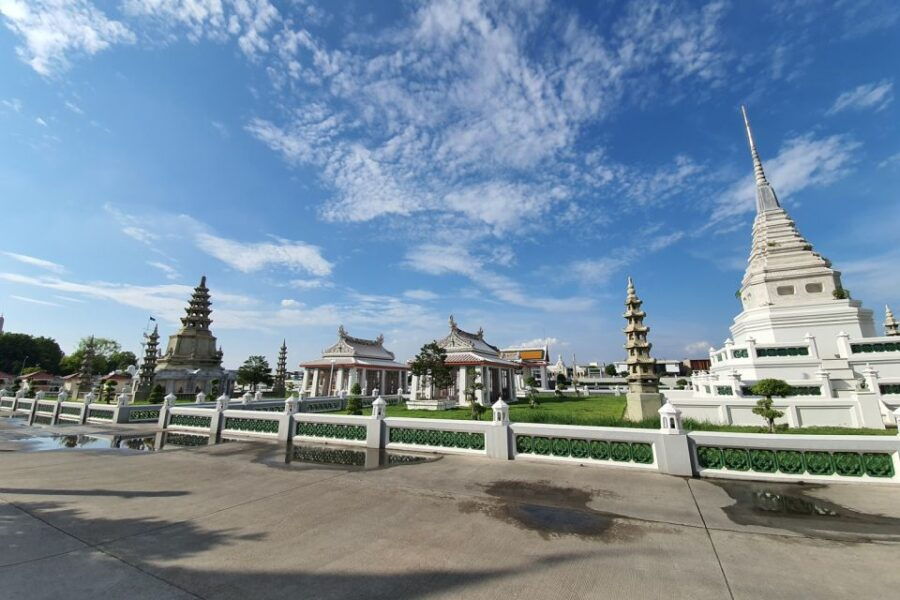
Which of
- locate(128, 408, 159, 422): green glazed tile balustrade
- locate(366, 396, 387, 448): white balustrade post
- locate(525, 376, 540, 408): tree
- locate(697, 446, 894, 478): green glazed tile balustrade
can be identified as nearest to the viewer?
locate(697, 446, 894, 478): green glazed tile balustrade

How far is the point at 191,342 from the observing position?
48.3 m

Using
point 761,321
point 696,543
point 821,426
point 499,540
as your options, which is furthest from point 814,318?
point 499,540

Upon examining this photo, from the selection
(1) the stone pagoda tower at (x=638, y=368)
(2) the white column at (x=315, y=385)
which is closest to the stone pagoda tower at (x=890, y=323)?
(1) the stone pagoda tower at (x=638, y=368)

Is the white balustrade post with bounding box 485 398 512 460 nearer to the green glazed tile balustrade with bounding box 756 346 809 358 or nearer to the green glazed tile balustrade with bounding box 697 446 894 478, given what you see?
the green glazed tile balustrade with bounding box 697 446 894 478

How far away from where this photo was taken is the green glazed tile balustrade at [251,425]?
14023 mm

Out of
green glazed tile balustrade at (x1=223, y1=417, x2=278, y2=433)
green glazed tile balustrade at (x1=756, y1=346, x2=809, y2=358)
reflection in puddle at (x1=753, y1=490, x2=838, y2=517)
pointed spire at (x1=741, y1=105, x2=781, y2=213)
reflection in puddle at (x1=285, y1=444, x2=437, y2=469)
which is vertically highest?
pointed spire at (x1=741, y1=105, x2=781, y2=213)

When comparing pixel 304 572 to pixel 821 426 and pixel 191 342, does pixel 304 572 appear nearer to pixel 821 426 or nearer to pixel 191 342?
pixel 821 426

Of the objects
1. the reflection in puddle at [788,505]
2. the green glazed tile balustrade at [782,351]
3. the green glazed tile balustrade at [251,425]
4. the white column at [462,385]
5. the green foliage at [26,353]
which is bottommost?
the reflection in puddle at [788,505]

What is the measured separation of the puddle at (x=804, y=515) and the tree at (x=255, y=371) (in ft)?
136

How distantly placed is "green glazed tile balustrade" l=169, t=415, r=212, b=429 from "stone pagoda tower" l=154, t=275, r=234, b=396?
32.9m

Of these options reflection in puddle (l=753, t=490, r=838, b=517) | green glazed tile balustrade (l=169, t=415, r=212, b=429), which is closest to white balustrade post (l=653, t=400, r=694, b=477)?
reflection in puddle (l=753, t=490, r=838, b=517)

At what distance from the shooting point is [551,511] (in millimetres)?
6051

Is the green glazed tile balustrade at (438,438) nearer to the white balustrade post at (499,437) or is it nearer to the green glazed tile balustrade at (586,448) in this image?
the white balustrade post at (499,437)

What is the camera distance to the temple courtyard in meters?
3.77
